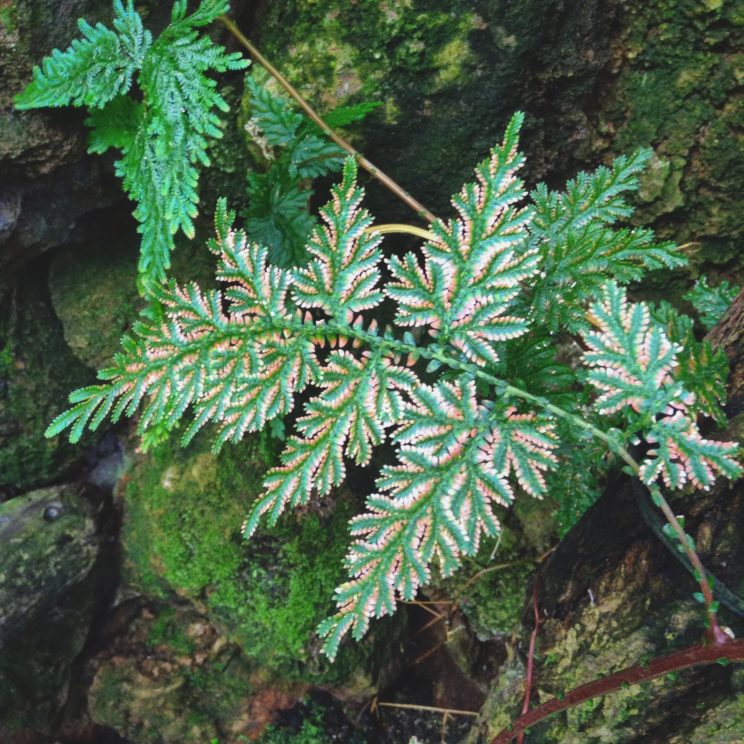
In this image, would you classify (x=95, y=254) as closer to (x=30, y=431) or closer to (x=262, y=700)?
(x=30, y=431)

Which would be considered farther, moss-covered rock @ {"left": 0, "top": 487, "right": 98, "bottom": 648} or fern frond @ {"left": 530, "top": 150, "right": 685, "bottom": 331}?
moss-covered rock @ {"left": 0, "top": 487, "right": 98, "bottom": 648}

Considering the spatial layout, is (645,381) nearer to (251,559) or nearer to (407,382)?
(407,382)

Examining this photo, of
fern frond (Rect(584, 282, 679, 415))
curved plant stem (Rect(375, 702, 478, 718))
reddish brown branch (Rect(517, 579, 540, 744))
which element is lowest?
curved plant stem (Rect(375, 702, 478, 718))

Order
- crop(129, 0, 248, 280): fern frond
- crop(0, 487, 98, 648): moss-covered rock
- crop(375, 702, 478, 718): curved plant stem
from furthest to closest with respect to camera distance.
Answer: crop(375, 702, 478, 718): curved plant stem
crop(0, 487, 98, 648): moss-covered rock
crop(129, 0, 248, 280): fern frond

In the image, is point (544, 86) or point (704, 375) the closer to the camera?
point (704, 375)

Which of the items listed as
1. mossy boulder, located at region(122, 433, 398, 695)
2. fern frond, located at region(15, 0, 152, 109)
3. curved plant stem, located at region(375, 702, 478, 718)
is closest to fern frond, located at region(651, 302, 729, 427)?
mossy boulder, located at region(122, 433, 398, 695)

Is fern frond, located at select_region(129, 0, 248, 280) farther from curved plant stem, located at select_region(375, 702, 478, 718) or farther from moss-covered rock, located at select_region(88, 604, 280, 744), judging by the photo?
curved plant stem, located at select_region(375, 702, 478, 718)

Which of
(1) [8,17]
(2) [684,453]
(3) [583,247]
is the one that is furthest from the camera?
(1) [8,17]

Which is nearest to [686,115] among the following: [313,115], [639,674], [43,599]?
[313,115]
